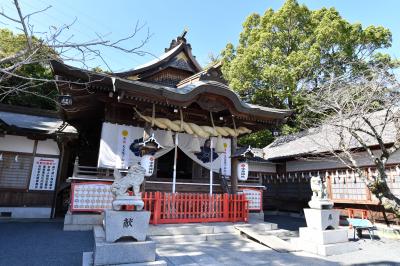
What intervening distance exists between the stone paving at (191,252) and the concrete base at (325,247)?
0.15 metres

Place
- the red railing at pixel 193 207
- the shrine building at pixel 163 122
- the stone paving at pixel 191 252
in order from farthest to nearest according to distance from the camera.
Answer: the shrine building at pixel 163 122, the red railing at pixel 193 207, the stone paving at pixel 191 252

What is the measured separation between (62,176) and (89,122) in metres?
2.57

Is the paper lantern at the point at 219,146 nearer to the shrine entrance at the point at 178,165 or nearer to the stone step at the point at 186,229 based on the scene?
the shrine entrance at the point at 178,165

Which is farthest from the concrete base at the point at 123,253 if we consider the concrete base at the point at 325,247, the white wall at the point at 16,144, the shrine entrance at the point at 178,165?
the white wall at the point at 16,144

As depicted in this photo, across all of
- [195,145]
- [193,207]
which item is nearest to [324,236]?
[193,207]

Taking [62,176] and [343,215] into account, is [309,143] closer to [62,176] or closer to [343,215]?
[343,215]

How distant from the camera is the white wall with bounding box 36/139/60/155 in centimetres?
1089

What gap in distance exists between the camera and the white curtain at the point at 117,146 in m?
8.90

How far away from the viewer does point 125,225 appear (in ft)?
14.8

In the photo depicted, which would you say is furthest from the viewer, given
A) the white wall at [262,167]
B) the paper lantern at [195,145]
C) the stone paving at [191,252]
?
the white wall at [262,167]

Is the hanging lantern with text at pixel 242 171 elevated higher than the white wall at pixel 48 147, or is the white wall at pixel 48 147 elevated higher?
the white wall at pixel 48 147

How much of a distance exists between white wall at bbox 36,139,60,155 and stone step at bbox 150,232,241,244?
6797 millimetres

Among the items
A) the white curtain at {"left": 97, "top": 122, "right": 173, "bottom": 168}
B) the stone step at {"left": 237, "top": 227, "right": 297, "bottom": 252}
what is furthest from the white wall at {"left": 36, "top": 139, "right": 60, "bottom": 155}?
the stone step at {"left": 237, "top": 227, "right": 297, "bottom": 252}

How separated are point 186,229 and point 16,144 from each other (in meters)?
7.97
